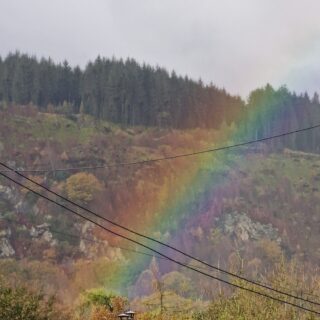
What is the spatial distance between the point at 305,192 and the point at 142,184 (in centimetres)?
3789

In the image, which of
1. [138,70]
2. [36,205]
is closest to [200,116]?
[138,70]

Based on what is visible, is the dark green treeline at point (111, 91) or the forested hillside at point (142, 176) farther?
the dark green treeline at point (111, 91)

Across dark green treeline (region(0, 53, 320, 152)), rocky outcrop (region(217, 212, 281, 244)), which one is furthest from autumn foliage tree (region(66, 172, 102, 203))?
rocky outcrop (region(217, 212, 281, 244))

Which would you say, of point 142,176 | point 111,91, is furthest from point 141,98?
point 142,176

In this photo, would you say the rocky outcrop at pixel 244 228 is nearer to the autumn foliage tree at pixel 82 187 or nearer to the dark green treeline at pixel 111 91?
the autumn foliage tree at pixel 82 187

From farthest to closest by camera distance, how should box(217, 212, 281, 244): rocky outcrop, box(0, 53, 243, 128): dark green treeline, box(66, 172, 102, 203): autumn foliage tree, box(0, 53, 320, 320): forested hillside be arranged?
box(0, 53, 243, 128): dark green treeline → box(217, 212, 281, 244): rocky outcrop → box(66, 172, 102, 203): autumn foliage tree → box(0, 53, 320, 320): forested hillside

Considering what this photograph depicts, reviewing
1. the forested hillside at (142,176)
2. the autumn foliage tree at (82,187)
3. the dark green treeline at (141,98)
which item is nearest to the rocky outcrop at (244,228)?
the forested hillside at (142,176)

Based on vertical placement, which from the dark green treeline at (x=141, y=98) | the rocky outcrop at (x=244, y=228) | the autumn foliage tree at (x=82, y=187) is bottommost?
the rocky outcrop at (x=244, y=228)

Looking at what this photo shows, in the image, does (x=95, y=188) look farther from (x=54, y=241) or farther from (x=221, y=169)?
(x=221, y=169)

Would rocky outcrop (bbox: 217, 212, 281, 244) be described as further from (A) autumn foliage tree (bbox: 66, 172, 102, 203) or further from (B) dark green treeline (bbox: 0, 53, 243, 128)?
(B) dark green treeline (bbox: 0, 53, 243, 128)

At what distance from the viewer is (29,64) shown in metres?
166

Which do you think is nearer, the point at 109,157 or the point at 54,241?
the point at 54,241

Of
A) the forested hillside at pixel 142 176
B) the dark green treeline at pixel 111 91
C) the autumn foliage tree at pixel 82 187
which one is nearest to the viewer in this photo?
the forested hillside at pixel 142 176

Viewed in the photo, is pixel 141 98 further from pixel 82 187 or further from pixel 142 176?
Result: pixel 82 187
